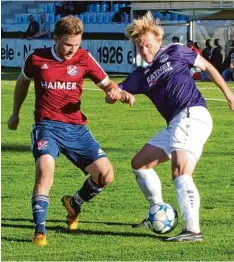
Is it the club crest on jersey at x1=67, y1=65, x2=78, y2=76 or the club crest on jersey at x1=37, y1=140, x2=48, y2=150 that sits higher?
the club crest on jersey at x1=67, y1=65, x2=78, y2=76

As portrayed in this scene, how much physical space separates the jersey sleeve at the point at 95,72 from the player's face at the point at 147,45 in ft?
1.52

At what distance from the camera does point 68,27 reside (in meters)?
8.72

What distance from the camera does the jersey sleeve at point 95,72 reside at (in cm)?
926

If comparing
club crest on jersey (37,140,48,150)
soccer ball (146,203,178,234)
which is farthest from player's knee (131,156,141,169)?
club crest on jersey (37,140,48,150)

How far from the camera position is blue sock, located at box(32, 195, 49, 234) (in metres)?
8.66

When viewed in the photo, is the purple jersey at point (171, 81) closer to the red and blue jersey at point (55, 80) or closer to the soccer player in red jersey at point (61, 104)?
the soccer player in red jersey at point (61, 104)

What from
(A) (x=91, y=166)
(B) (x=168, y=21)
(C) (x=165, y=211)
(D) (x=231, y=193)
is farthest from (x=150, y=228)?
(B) (x=168, y=21)

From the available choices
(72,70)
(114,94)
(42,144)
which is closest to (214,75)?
(114,94)

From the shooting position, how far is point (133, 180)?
1262 cm

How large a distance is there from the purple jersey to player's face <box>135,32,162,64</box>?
9cm

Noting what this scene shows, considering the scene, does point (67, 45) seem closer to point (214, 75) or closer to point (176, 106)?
point (176, 106)

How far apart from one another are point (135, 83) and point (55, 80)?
76 cm

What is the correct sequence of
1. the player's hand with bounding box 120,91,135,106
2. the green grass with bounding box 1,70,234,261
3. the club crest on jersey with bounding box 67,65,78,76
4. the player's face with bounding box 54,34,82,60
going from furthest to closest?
the club crest on jersey with bounding box 67,65,78,76, the player's hand with bounding box 120,91,135,106, the player's face with bounding box 54,34,82,60, the green grass with bounding box 1,70,234,261

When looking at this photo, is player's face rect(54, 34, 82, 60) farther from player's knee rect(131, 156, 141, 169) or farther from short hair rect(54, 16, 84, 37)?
player's knee rect(131, 156, 141, 169)
